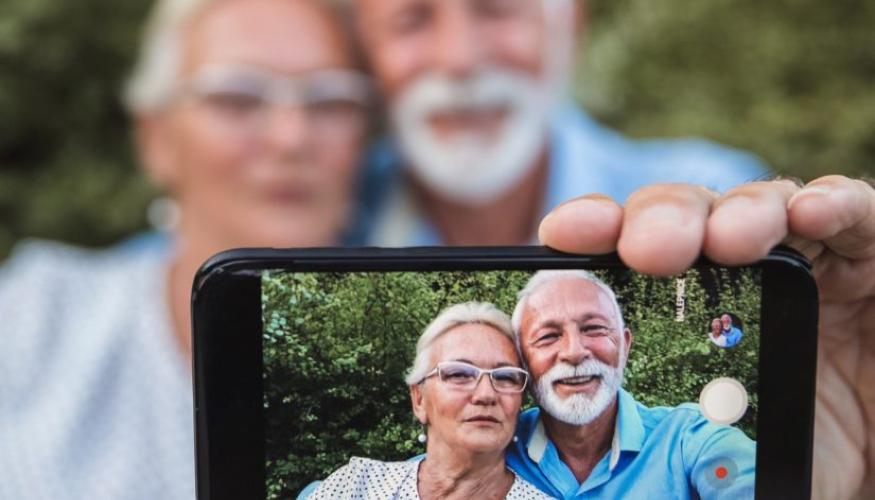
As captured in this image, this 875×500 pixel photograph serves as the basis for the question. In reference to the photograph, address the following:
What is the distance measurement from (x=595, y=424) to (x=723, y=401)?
0.07m

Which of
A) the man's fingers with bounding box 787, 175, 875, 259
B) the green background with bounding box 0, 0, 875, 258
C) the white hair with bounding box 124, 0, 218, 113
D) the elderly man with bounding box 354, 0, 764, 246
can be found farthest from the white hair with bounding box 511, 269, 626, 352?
the green background with bounding box 0, 0, 875, 258

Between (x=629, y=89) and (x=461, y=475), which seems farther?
(x=629, y=89)

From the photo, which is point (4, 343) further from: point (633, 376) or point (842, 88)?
point (842, 88)

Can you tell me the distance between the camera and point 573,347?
0.45m

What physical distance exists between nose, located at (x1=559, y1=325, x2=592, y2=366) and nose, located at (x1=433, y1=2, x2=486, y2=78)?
94 cm

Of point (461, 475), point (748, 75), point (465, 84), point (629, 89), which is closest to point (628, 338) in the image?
point (461, 475)

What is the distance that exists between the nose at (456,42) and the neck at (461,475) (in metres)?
0.97

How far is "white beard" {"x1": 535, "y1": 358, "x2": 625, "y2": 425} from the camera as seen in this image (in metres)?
0.44

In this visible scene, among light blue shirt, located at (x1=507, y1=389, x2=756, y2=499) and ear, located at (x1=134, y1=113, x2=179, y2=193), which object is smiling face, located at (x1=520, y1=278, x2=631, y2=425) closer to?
light blue shirt, located at (x1=507, y1=389, x2=756, y2=499)

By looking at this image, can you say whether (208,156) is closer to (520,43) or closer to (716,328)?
(520,43)

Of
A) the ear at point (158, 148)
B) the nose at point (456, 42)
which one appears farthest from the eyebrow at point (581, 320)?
the ear at point (158, 148)

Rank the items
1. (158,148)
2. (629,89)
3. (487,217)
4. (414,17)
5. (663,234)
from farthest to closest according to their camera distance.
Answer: (629,89), (158,148), (487,217), (414,17), (663,234)

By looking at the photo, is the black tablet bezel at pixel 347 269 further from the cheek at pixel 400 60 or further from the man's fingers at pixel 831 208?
the cheek at pixel 400 60

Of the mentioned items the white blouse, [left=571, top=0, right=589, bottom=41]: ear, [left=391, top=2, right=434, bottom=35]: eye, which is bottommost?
the white blouse
